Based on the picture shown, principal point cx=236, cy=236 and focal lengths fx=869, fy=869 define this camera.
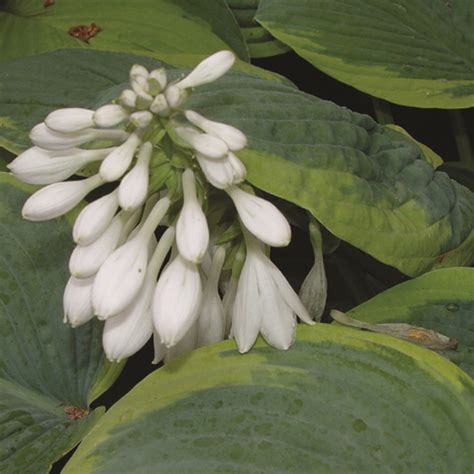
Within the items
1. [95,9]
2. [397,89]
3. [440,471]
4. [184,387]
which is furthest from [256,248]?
[95,9]

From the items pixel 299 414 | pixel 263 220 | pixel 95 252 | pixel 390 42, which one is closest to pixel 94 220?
pixel 95 252

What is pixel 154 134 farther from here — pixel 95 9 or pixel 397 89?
pixel 95 9

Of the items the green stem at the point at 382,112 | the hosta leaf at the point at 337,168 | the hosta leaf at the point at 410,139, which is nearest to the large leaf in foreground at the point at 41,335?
the hosta leaf at the point at 337,168

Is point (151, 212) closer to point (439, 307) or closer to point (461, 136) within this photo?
point (439, 307)

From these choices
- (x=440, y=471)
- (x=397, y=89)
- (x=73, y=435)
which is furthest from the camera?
(x=397, y=89)

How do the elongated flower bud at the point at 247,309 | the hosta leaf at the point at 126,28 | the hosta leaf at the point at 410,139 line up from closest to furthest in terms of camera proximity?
the elongated flower bud at the point at 247,309 → the hosta leaf at the point at 410,139 → the hosta leaf at the point at 126,28

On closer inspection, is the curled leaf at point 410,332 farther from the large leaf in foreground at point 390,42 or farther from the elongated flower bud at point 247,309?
the large leaf in foreground at point 390,42
